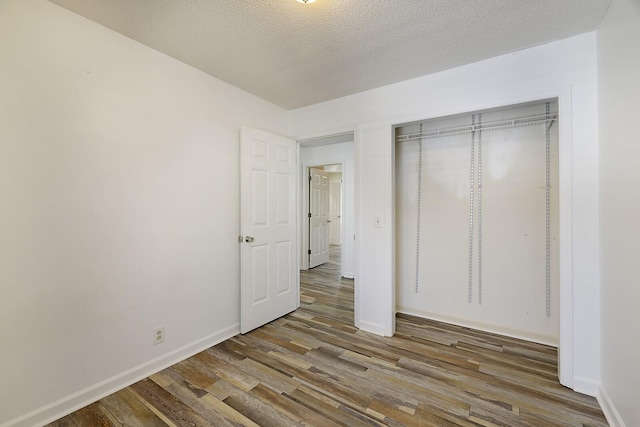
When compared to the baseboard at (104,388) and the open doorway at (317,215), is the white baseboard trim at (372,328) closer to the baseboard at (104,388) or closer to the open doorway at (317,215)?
the baseboard at (104,388)

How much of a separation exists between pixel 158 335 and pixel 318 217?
3.98 metres

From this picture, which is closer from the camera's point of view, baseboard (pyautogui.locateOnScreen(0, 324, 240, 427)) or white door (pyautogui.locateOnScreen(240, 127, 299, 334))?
baseboard (pyautogui.locateOnScreen(0, 324, 240, 427))

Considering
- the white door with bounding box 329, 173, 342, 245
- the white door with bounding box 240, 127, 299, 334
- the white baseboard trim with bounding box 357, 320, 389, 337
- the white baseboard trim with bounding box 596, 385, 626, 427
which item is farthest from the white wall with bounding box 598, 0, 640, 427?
the white door with bounding box 329, 173, 342, 245

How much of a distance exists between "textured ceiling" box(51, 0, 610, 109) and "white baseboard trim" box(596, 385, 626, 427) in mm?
2413

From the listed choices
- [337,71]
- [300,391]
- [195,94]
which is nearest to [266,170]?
[195,94]

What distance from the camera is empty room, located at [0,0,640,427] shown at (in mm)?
1583

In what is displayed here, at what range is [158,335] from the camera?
215 centimetres

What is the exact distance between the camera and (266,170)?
2.94 metres

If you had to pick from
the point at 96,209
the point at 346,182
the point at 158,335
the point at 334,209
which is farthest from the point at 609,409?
the point at 334,209

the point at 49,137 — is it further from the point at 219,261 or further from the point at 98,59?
the point at 219,261

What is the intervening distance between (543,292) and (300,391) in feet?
7.93

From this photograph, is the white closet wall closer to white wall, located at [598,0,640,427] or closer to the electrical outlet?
white wall, located at [598,0,640,427]

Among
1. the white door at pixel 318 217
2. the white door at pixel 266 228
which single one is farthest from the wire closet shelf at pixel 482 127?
A: the white door at pixel 318 217

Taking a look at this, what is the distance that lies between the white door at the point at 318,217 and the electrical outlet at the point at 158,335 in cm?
355
